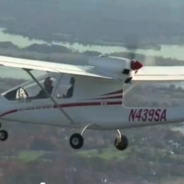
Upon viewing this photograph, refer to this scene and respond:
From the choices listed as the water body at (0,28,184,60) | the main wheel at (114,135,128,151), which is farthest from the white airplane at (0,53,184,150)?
the water body at (0,28,184,60)

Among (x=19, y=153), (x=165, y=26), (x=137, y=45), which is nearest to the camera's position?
(x=137, y=45)

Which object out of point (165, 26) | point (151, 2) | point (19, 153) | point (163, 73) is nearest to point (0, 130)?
point (163, 73)

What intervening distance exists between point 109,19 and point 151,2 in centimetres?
514

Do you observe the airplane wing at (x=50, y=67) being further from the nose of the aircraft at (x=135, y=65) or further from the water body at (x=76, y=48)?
the water body at (x=76, y=48)

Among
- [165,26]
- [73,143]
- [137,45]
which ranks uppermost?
[165,26]

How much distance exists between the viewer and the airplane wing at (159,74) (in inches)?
1398

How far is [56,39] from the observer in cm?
7438

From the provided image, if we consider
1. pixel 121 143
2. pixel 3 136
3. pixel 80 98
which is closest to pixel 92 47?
pixel 121 143

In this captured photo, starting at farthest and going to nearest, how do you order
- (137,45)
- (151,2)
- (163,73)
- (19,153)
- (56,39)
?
(151,2) < (56,39) < (19,153) < (163,73) < (137,45)

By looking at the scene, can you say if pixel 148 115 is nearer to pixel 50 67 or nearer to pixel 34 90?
pixel 50 67

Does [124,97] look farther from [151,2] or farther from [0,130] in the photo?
[151,2]

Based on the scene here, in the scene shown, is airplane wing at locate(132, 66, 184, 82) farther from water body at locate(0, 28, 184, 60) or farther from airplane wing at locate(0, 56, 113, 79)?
water body at locate(0, 28, 184, 60)

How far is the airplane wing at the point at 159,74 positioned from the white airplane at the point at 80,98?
72mm

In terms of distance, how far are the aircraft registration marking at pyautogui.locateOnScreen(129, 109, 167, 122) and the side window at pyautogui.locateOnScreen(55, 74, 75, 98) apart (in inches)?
66.6
